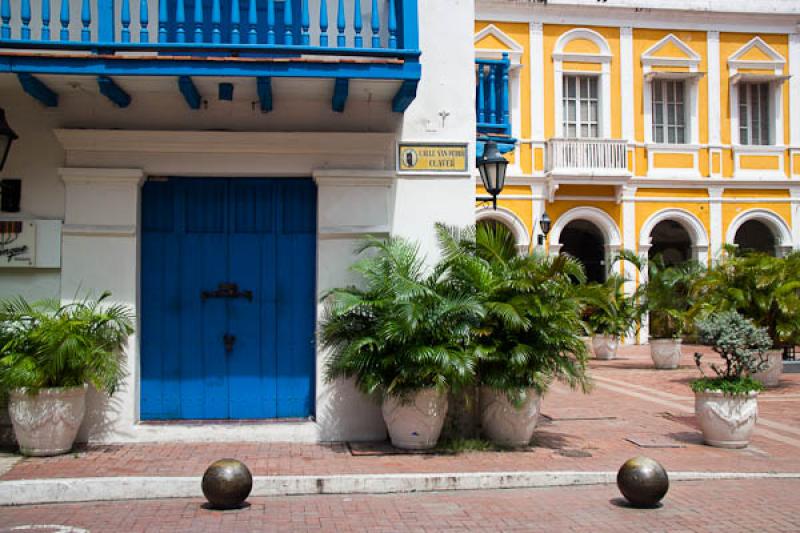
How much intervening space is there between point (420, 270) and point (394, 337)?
1.24m

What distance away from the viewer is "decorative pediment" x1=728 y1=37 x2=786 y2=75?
26391mm

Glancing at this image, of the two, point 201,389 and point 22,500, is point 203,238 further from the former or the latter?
point 22,500

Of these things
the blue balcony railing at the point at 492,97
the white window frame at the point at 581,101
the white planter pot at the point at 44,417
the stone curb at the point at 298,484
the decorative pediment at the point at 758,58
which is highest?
the decorative pediment at the point at 758,58

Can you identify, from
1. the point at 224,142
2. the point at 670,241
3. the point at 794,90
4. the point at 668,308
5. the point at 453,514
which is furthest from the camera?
the point at 670,241

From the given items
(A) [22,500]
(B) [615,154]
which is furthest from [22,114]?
(B) [615,154]

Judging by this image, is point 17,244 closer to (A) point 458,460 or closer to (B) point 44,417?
(B) point 44,417

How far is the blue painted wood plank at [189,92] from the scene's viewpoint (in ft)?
26.4

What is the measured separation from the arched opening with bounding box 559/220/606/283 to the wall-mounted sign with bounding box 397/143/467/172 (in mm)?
18325

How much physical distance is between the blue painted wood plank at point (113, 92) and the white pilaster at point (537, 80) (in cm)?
1831

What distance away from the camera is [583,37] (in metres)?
25.8

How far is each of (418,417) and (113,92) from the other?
14.8 ft

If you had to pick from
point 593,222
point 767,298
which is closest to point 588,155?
point 593,222

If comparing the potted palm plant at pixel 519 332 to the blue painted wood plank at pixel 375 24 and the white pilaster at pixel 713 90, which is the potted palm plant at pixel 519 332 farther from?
the white pilaster at pixel 713 90

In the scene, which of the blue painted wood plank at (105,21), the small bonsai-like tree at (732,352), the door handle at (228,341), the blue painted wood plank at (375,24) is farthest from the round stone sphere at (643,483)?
the blue painted wood plank at (105,21)
